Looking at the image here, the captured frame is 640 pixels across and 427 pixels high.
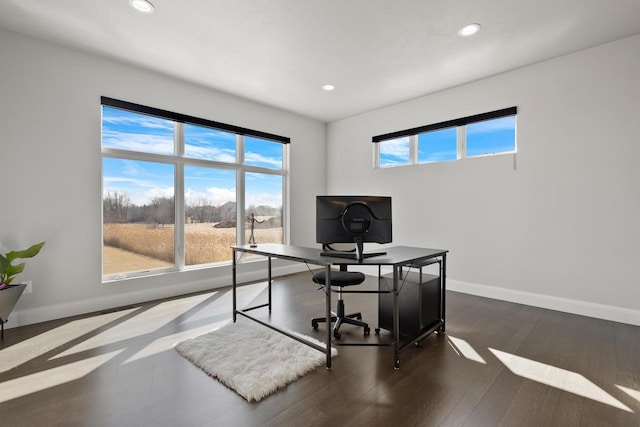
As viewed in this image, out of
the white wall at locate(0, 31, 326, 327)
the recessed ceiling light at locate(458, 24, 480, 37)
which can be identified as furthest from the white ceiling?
the white wall at locate(0, 31, 326, 327)

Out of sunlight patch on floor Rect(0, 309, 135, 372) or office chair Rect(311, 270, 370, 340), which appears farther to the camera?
office chair Rect(311, 270, 370, 340)

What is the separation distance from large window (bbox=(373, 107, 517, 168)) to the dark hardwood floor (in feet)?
7.13

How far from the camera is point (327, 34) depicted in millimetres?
2877

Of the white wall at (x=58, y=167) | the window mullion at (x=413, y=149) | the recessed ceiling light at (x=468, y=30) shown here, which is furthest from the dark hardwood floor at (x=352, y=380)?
Result: the recessed ceiling light at (x=468, y=30)

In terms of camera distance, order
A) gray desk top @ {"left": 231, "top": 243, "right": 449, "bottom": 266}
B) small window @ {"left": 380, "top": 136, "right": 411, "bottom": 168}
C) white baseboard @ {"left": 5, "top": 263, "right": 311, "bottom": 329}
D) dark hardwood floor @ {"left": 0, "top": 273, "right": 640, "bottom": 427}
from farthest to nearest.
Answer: small window @ {"left": 380, "top": 136, "right": 411, "bottom": 168} → white baseboard @ {"left": 5, "top": 263, "right": 311, "bottom": 329} → gray desk top @ {"left": 231, "top": 243, "right": 449, "bottom": 266} → dark hardwood floor @ {"left": 0, "top": 273, "right": 640, "bottom": 427}

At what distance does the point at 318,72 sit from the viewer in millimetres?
3689

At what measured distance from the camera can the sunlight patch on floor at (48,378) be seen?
1.81 m

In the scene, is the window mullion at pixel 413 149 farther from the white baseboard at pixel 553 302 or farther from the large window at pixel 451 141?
the white baseboard at pixel 553 302

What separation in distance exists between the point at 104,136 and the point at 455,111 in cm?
442

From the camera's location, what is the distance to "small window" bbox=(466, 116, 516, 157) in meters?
3.74

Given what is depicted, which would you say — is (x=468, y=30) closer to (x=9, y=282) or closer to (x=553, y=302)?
(x=553, y=302)

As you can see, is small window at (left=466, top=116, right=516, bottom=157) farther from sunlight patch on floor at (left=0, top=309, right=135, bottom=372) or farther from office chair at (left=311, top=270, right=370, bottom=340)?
sunlight patch on floor at (left=0, top=309, right=135, bottom=372)

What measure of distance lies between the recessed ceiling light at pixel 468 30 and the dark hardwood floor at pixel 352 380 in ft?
9.15

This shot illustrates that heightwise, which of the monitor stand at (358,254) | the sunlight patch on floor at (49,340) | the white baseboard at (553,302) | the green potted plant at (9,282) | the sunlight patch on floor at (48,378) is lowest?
the sunlight patch on floor at (48,378)
